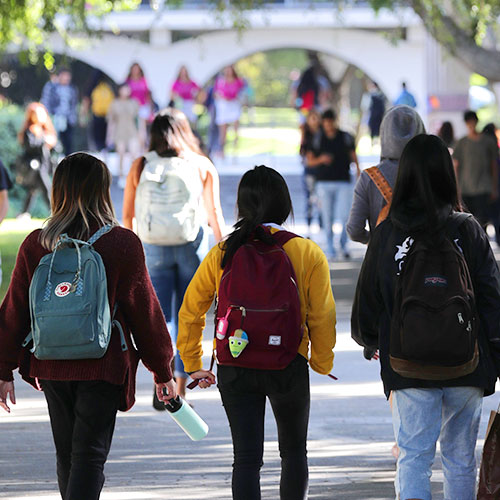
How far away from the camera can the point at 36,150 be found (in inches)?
773

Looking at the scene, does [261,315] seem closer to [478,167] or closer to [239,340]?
[239,340]

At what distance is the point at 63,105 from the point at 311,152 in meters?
11.9

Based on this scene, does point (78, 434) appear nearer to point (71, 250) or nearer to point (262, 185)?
point (71, 250)

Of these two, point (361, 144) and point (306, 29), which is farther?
point (361, 144)

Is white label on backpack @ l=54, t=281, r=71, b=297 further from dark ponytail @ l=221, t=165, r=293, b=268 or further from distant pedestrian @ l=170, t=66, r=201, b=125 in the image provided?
distant pedestrian @ l=170, t=66, r=201, b=125

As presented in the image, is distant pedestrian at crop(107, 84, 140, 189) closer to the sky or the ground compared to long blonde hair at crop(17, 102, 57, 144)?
closer to the ground

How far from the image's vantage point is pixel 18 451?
280 inches

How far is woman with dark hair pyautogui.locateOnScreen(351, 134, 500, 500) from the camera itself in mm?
4684

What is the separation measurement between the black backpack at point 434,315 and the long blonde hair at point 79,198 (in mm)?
1156

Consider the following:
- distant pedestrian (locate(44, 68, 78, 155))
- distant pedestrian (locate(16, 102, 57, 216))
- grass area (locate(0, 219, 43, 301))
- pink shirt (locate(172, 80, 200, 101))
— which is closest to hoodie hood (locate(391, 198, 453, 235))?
grass area (locate(0, 219, 43, 301))

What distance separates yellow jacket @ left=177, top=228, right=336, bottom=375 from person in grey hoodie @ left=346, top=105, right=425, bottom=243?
155cm

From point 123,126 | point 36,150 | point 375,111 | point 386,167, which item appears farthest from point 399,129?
point 375,111

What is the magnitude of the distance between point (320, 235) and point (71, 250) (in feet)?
50.7

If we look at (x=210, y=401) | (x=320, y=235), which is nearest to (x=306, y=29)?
(x=320, y=235)
